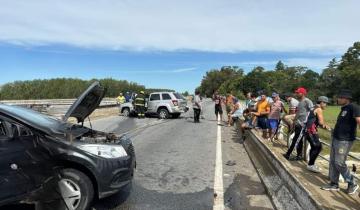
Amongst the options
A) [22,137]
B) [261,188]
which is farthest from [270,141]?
[22,137]

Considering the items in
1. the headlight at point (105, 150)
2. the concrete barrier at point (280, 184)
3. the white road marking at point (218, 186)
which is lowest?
the white road marking at point (218, 186)

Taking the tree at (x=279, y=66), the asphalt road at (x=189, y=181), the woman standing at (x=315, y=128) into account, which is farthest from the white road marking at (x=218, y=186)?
the tree at (x=279, y=66)

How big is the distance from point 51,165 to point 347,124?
4.20 metres

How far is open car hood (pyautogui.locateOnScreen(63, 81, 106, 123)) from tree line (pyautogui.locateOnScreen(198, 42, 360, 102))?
7781 centimetres

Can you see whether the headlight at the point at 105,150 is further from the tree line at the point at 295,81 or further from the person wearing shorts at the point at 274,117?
the tree line at the point at 295,81

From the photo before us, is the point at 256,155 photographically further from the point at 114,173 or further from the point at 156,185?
the point at 114,173

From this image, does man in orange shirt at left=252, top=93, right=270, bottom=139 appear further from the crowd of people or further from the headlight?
the headlight

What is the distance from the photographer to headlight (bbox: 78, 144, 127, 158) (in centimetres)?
610

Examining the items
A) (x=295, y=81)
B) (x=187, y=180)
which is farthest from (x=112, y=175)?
(x=295, y=81)

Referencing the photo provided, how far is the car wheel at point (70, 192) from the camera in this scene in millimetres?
5865

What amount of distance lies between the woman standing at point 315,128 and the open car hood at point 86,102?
3.91 metres

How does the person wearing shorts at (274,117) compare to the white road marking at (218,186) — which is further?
the person wearing shorts at (274,117)

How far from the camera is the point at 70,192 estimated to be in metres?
5.97

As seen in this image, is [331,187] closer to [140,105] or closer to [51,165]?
[51,165]
